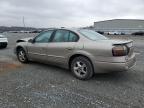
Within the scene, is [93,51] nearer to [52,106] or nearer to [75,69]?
[75,69]

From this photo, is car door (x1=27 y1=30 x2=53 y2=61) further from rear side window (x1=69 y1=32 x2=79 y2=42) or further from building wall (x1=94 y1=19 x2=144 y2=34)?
building wall (x1=94 y1=19 x2=144 y2=34)

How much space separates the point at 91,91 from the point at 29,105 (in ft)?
4.91

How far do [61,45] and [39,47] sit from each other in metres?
1.10

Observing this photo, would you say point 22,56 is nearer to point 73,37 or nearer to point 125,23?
point 73,37

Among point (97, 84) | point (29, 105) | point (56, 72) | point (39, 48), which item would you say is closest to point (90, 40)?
point (97, 84)

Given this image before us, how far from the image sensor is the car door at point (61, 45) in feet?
17.3

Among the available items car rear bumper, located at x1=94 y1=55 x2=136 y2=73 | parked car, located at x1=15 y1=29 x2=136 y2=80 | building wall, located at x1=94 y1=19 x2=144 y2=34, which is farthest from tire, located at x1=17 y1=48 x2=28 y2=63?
building wall, located at x1=94 y1=19 x2=144 y2=34

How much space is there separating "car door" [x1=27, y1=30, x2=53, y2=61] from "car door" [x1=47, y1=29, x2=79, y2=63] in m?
0.26

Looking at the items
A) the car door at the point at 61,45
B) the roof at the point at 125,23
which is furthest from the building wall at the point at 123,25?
the car door at the point at 61,45

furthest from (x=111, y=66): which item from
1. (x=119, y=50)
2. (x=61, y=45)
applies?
(x=61, y=45)

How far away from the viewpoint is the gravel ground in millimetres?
3598

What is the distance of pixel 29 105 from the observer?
3518 mm

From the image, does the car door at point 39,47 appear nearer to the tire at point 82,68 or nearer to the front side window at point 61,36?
the front side window at point 61,36

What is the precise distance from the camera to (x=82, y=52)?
16.2 feet
